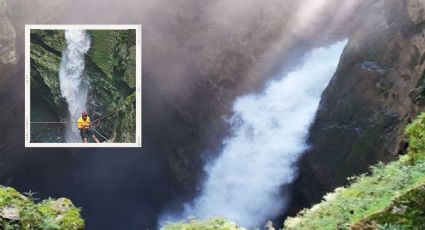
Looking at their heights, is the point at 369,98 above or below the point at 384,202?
above

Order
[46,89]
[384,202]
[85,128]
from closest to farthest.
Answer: [384,202], [85,128], [46,89]

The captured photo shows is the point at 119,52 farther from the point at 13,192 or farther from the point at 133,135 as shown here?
the point at 13,192

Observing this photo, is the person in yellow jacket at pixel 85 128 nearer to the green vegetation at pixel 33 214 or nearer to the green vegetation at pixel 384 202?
the green vegetation at pixel 33 214

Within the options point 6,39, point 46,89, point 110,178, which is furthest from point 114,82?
point 110,178

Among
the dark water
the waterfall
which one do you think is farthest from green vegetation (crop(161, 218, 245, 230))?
the dark water

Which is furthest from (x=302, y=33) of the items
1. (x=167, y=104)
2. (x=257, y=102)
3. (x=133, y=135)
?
(x=133, y=135)

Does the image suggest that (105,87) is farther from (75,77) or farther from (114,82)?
(75,77)

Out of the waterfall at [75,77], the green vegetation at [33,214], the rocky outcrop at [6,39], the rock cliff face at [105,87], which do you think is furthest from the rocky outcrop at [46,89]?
the rocky outcrop at [6,39]

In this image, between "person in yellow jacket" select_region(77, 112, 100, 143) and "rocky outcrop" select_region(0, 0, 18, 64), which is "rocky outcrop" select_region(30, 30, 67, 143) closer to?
"person in yellow jacket" select_region(77, 112, 100, 143)
